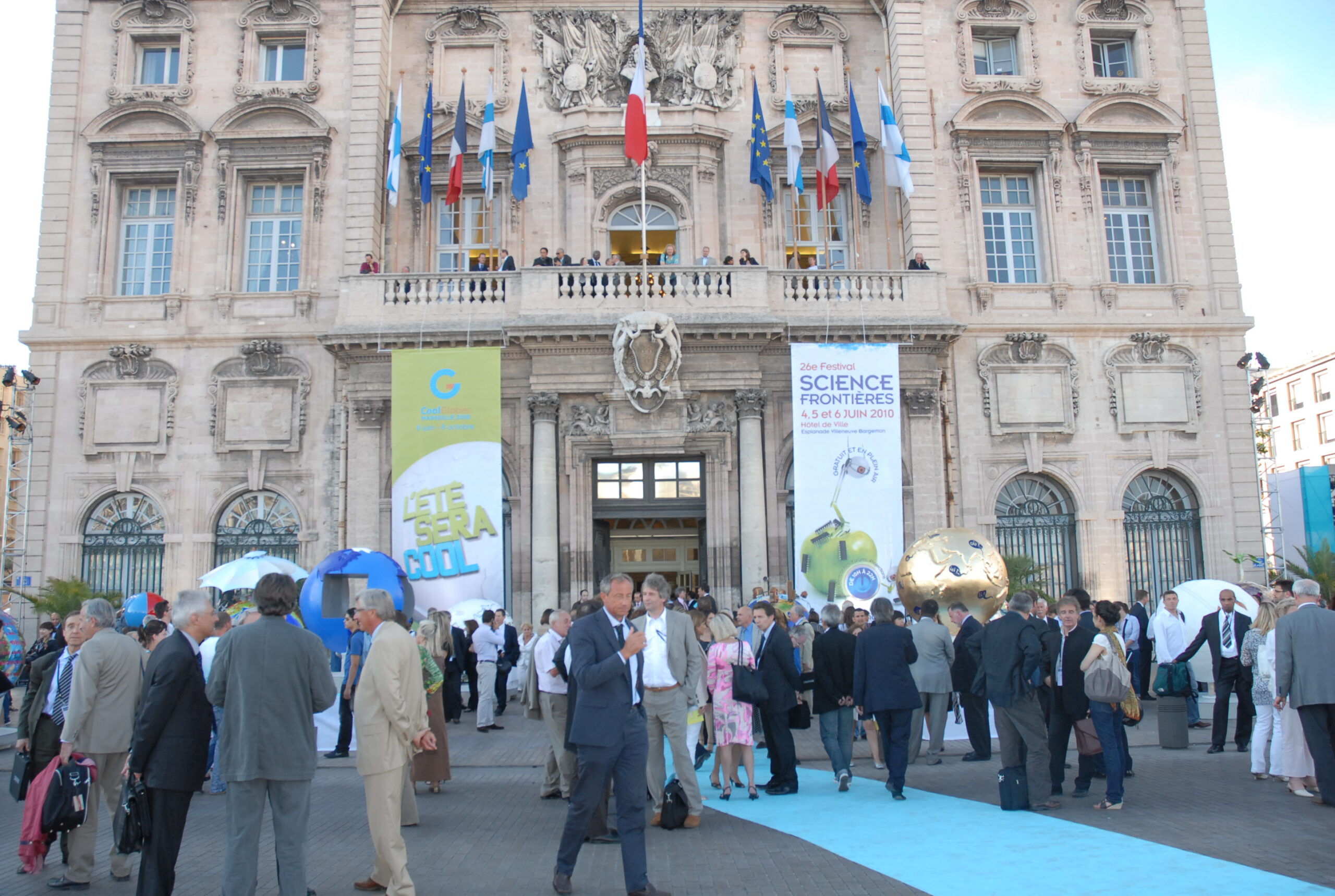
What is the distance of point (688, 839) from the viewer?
7.87m

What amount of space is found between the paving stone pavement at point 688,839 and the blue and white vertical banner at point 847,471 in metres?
7.97

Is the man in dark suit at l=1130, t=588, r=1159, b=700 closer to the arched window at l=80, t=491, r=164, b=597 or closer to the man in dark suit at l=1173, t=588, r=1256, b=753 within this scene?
the man in dark suit at l=1173, t=588, r=1256, b=753

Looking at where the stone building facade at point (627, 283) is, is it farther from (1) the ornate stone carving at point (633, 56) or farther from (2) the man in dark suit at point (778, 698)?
(2) the man in dark suit at point (778, 698)

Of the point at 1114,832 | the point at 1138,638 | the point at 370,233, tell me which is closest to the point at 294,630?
the point at 1114,832

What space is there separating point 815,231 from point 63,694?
18.2m

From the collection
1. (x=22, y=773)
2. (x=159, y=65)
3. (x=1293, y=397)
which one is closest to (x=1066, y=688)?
(x=22, y=773)

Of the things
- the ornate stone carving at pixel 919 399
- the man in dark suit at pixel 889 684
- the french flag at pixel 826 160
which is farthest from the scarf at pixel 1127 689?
the french flag at pixel 826 160

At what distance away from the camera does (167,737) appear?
19.9ft

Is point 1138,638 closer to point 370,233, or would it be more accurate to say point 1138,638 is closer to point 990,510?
point 990,510

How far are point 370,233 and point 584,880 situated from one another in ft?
56.9

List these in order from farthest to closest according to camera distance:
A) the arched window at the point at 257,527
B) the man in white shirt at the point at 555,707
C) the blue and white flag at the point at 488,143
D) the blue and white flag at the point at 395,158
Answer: the arched window at the point at 257,527, the blue and white flag at the point at 395,158, the blue and white flag at the point at 488,143, the man in white shirt at the point at 555,707

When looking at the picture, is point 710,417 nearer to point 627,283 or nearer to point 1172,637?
point 627,283

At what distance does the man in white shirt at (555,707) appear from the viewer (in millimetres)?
9000

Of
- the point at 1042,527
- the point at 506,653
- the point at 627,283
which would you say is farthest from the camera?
the point at 1042,527
